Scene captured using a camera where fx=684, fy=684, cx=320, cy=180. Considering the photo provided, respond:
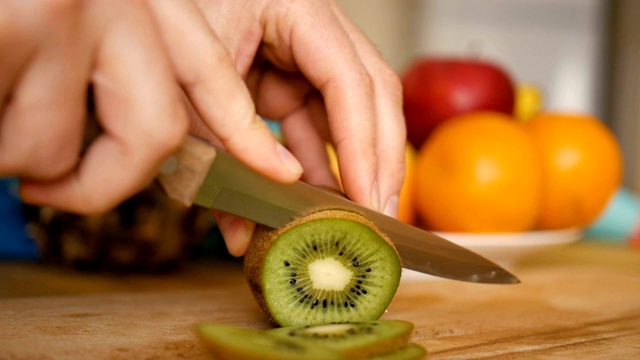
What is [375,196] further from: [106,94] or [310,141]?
[106,94]

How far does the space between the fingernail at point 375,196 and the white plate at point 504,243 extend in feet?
1.34

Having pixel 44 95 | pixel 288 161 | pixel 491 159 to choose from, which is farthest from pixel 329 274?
pixel 491 159

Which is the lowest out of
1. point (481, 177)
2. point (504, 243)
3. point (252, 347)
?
point (252, 347)

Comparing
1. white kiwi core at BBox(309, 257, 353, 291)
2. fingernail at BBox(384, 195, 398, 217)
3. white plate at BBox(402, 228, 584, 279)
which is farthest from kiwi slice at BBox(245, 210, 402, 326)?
white plate at BBox(402, 228, 584, 279)

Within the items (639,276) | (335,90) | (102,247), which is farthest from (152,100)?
(639,276)

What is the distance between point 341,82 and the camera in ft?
3.40

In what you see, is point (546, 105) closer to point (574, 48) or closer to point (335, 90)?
point (574, 48)

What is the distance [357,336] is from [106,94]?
370 mm

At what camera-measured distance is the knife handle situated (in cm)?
82

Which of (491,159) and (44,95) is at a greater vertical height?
(491,159)

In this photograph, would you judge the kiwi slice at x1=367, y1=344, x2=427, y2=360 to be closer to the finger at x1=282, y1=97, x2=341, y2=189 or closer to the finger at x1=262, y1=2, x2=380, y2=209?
the finger at x1=262, y1=2, x2=380, y2=209

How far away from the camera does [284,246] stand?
919 mm

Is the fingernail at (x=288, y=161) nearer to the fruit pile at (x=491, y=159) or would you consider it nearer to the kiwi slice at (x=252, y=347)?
the kiwi slice at (x=252, y=347)

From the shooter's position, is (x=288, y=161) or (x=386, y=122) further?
(x=386, y=122)
